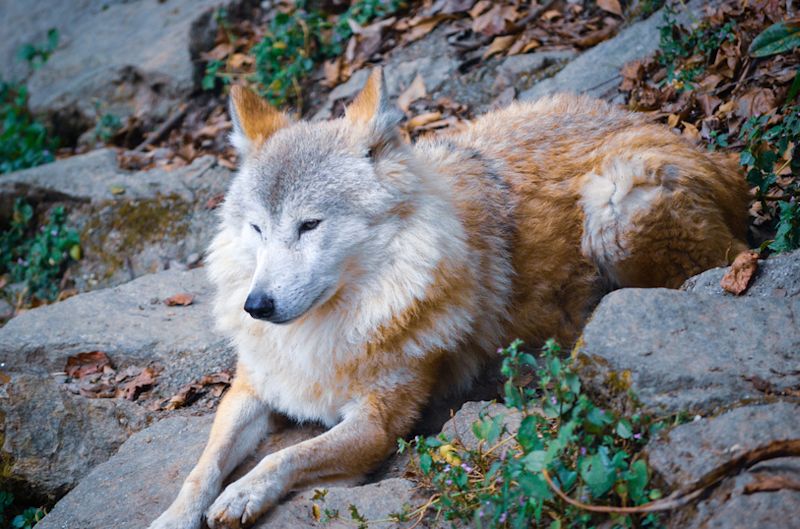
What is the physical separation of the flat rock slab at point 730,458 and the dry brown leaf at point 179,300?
3.83 m

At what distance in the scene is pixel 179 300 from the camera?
5.58 metres

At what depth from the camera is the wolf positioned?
3.57 meters

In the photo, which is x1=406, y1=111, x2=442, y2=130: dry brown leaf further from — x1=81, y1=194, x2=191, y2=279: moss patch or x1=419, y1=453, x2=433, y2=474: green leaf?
x1=419, y1=453, x2=433, y2=474: green leaf

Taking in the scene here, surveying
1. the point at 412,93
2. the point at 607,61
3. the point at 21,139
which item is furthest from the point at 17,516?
the point at 21,139

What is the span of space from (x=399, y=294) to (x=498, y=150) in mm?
1300

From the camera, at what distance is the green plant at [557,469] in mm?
2520

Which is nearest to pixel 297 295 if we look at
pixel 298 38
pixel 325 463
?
pixel 325 463

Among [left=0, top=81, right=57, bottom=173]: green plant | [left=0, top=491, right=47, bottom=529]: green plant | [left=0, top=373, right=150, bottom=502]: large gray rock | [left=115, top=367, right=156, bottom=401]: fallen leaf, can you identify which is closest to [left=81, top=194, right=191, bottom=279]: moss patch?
[left=0, top=81, right=57, bottom=173]: green plant

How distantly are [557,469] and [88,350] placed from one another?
142 inches

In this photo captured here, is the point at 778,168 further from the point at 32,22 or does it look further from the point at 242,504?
the point at 32,22

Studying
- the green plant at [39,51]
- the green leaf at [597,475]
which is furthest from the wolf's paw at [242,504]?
the green plant at [39,51]

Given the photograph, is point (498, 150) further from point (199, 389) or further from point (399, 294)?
point (199, 389)

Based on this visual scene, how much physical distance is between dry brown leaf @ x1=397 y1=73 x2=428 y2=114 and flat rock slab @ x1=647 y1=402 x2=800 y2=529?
4857 millimetres

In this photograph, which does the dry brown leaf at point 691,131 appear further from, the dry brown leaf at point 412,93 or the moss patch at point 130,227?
the moss patch at point 130,227
